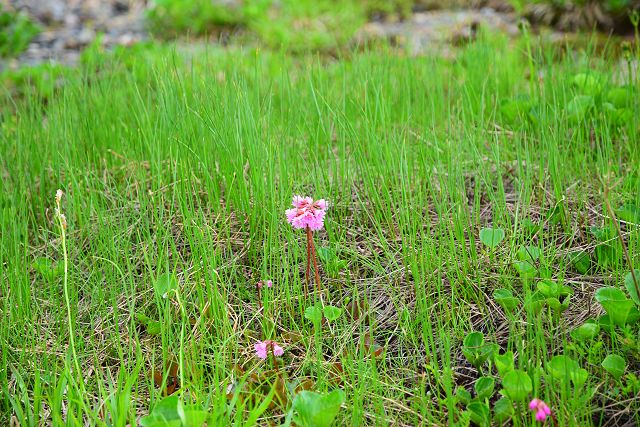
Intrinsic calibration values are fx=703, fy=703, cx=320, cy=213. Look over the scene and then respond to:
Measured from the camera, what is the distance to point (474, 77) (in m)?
3.31

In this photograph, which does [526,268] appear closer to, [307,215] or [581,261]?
[581,261]

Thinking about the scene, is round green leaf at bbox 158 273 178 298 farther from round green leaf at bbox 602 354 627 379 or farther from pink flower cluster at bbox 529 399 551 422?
round green leaf at bbox 602 354 627 379

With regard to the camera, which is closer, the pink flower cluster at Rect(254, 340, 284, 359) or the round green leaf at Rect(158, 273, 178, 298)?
the pink flower cluster at Rect(254, 340, 284, 359)

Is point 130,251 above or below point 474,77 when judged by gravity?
below

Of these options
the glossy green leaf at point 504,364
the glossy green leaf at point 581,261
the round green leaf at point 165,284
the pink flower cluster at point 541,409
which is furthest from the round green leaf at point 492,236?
the round green leaf at point 165,284

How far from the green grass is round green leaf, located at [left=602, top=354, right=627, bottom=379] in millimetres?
30

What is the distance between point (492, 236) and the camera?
2.08 metres

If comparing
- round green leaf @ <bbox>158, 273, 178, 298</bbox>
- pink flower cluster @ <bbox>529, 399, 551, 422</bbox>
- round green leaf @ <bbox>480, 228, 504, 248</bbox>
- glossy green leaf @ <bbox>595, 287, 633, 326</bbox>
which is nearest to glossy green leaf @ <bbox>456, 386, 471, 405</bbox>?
pink flower cluster @ <bbox>529, 399, 551, 422</bbox>

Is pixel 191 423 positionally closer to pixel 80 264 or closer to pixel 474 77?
pixel 80 264

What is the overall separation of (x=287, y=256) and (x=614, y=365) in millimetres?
1079

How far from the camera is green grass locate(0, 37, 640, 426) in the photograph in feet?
5.74

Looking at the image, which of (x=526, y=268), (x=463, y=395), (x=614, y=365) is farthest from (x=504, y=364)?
(x=526, y=268)

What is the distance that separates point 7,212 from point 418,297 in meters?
1.44

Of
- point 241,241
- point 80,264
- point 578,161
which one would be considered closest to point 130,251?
point 80,264
